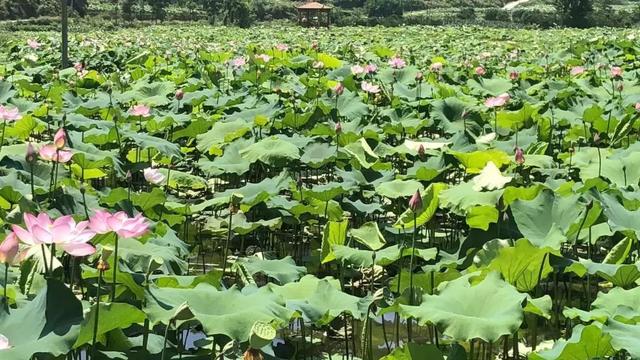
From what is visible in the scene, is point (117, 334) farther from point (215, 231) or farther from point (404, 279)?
point (215, 231)

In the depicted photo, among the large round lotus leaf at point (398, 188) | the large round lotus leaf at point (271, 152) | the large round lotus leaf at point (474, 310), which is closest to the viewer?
the large round lotus leaf at point (474, 310)

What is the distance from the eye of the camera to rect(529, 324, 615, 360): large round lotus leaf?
5.32ft

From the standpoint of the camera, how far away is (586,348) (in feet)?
5.38

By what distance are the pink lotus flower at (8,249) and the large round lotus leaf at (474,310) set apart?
826 millimetres

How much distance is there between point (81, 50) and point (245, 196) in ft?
27.6

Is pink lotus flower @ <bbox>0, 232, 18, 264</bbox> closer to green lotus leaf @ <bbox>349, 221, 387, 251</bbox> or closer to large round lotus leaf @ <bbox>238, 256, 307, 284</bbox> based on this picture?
large round lotus leaf @ <bbox>238, 256, 307, 284</bbox>

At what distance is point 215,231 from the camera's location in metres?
3.17

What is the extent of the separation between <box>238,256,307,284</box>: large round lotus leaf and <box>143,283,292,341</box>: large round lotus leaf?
44 centimetres

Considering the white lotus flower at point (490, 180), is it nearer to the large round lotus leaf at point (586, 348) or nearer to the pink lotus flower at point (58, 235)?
the large round lotus leaf at point (586, 348)

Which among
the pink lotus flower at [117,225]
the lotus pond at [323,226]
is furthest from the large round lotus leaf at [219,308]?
the pink lotus flower at [117,225]

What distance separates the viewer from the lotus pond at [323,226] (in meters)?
1.72

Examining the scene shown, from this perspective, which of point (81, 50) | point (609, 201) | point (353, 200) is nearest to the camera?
point (609, 201)

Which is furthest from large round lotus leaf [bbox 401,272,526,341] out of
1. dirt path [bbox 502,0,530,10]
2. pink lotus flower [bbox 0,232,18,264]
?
dirt path [bbox 502,0,530,10]

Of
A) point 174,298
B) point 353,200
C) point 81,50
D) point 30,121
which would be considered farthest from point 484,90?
point 81,50
